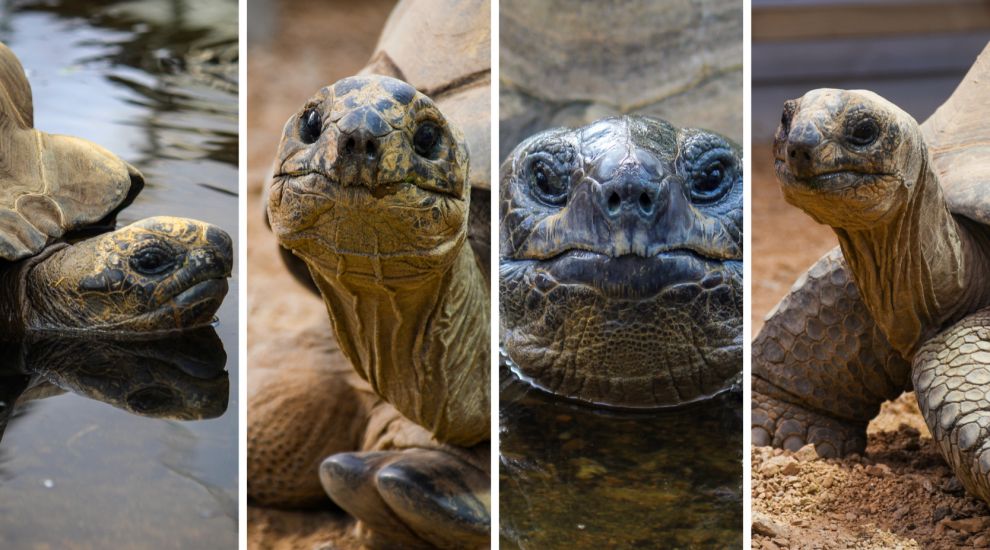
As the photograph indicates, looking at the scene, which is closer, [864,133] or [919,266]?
[864,133]

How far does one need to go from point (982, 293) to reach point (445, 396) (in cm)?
96

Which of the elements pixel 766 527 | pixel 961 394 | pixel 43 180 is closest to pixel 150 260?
pixel 43 180

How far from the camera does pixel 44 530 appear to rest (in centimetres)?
180

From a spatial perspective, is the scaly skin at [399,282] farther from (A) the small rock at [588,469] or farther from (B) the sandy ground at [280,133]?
(A) the small rock at [588,469]

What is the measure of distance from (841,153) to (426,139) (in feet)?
1.95

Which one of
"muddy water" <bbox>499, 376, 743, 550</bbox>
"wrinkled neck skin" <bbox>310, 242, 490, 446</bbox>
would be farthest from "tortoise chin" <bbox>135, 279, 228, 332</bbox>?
"muddy water" <bbox>499, 376, 743, 550</bbox>

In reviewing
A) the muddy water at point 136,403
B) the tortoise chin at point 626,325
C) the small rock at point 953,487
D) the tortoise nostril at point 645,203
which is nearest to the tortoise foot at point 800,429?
the small rock at point 953,487

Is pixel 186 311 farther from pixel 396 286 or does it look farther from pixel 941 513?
pixel 941 513

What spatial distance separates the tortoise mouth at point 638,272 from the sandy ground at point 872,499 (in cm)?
41

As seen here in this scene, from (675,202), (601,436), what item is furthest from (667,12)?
(601,436)

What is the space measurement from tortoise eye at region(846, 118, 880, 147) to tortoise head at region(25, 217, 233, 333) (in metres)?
1.43

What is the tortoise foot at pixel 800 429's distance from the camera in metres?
2.16

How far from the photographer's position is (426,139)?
1.66 m

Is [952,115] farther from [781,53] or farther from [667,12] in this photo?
[781,53]
